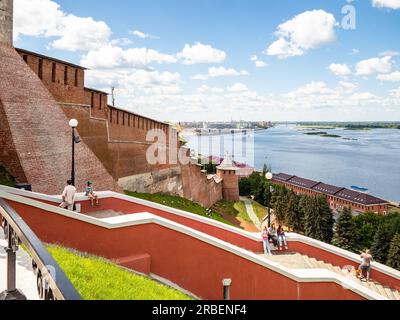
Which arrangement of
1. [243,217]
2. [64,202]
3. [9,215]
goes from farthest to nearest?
[243,217], [64,202], [9,215]

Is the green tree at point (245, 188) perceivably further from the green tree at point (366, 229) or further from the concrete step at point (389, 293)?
the concrete step at point (389, 293)

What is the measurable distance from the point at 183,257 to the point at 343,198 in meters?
52.8

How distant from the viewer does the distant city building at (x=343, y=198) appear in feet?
168

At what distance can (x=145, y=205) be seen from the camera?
8445 millimetres

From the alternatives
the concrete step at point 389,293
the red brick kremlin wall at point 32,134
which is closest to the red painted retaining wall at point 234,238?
the concrete step at point 389,293

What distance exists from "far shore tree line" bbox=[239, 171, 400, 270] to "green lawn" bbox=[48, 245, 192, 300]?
21.6 metres

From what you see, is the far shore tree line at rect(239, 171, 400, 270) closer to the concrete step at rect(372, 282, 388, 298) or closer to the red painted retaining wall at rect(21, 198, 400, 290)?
the red painted retaining wall at rect(21, 198, 400, 290)

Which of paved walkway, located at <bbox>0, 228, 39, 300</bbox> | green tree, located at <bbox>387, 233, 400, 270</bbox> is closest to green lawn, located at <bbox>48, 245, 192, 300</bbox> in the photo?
paved walkway, located at <bbox>0, 228, 39, 300</bbox>

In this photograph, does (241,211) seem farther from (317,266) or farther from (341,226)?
(317,266)

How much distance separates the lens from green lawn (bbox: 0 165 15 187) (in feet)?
25.9

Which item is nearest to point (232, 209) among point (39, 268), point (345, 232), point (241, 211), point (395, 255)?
point (241, 211)
